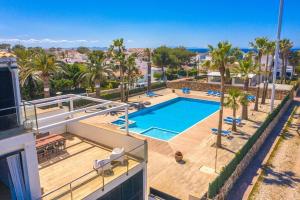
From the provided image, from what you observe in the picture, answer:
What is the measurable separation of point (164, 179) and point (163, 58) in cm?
4592

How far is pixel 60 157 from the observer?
1168 centimetres

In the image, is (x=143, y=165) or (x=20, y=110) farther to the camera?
(x=143, y=165)

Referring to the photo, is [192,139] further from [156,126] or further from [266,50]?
[266,50]

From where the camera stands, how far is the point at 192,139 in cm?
2095

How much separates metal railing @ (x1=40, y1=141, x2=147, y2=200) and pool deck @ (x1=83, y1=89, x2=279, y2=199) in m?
1.53

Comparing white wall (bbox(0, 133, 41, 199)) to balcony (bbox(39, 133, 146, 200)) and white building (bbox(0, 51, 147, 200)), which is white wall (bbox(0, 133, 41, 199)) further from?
A: balcony (bbox(39, 133, 146, 200))

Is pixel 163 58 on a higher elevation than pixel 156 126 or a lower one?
higher

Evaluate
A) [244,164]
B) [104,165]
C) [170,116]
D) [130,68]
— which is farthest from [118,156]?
[130,68]

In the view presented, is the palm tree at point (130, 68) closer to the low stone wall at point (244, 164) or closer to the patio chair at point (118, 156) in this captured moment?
the low stone wall at point (244, 164)

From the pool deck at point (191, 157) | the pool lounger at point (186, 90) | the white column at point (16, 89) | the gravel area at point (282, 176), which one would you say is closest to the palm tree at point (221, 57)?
the pool deck at point (191, 157)

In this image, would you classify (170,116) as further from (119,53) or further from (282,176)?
(282,176)

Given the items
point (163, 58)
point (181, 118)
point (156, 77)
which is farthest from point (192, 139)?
point (163, 58)

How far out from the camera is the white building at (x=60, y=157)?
786 cm

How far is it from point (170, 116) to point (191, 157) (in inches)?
493
